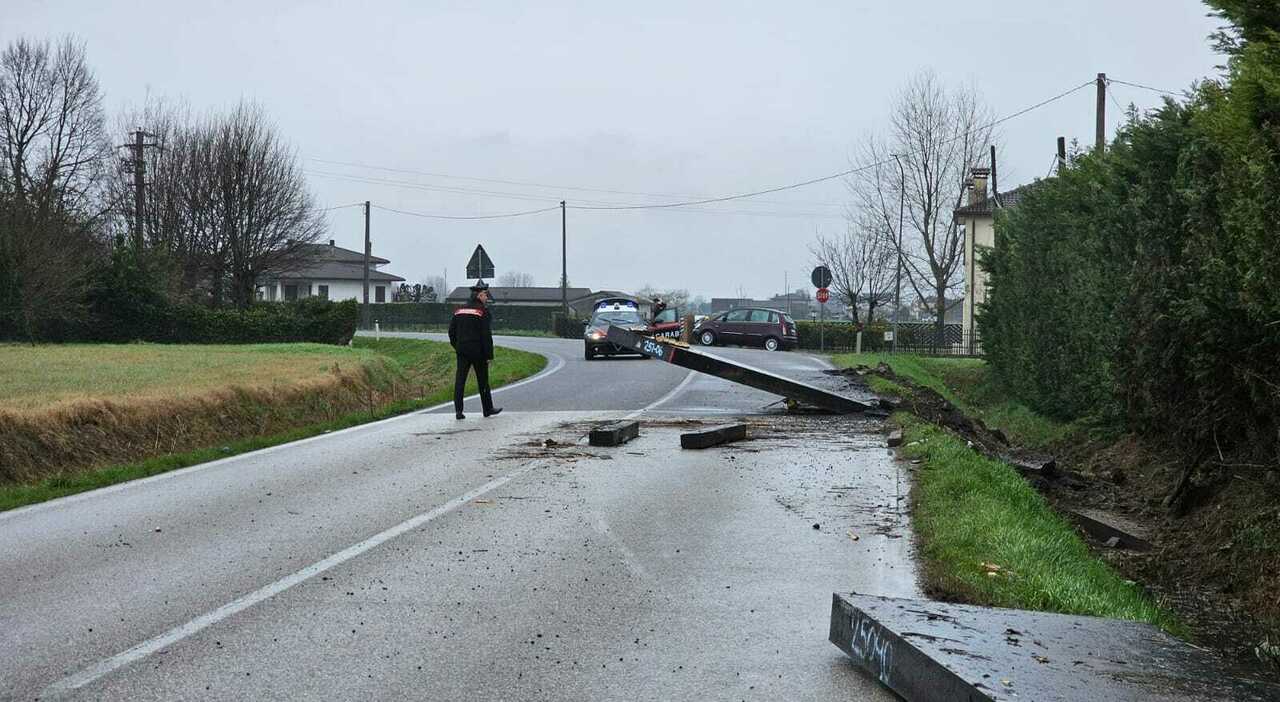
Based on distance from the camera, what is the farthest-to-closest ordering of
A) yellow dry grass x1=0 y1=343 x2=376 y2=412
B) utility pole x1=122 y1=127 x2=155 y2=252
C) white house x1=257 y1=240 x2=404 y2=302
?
1. white house x1=257 y1=240 x2=404 y2=302
2. utility pole x1=122 y1=127 x2=155 y2=252
3. yellow dry grass x1=0 y1=343 x2=376 y2=412

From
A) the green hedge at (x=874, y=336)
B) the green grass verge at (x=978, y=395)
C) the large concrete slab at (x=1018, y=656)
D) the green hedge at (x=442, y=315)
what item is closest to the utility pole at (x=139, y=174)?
the green hedge at (x=874, y=336)

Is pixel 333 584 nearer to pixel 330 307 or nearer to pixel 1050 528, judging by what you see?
pixel 1050 528

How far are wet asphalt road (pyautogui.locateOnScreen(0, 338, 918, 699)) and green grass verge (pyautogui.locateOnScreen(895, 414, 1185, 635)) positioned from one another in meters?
0.31

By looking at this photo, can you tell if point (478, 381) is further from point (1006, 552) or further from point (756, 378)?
point (1006, 552)

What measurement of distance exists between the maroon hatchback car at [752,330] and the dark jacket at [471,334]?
31.8 metres

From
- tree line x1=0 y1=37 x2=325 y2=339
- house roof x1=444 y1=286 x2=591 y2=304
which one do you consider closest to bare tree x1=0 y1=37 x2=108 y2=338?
tree line x1=0 y1=37 x2=325 y2=339

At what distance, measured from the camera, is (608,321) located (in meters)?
35.0

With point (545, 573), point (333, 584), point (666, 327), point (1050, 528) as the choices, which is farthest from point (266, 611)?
point (666, 327)

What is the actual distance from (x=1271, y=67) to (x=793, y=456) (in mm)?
6447

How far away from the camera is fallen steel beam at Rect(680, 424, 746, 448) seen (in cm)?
1403

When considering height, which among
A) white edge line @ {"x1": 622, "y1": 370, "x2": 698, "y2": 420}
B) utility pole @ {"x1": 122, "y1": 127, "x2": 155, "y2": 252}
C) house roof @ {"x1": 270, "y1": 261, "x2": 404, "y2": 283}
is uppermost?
Result: utility pole @ {"x1": 122, "y1": 127, "x2": 155, "y2": 252}

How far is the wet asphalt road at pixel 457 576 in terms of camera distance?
17.7 feet

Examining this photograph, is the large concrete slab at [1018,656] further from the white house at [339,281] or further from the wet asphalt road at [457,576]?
the white house at [339,281]

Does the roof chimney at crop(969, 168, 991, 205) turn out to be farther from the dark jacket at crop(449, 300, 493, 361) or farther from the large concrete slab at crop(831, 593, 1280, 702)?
the large concrete slab at crop(831, 593, 1280, 702)
